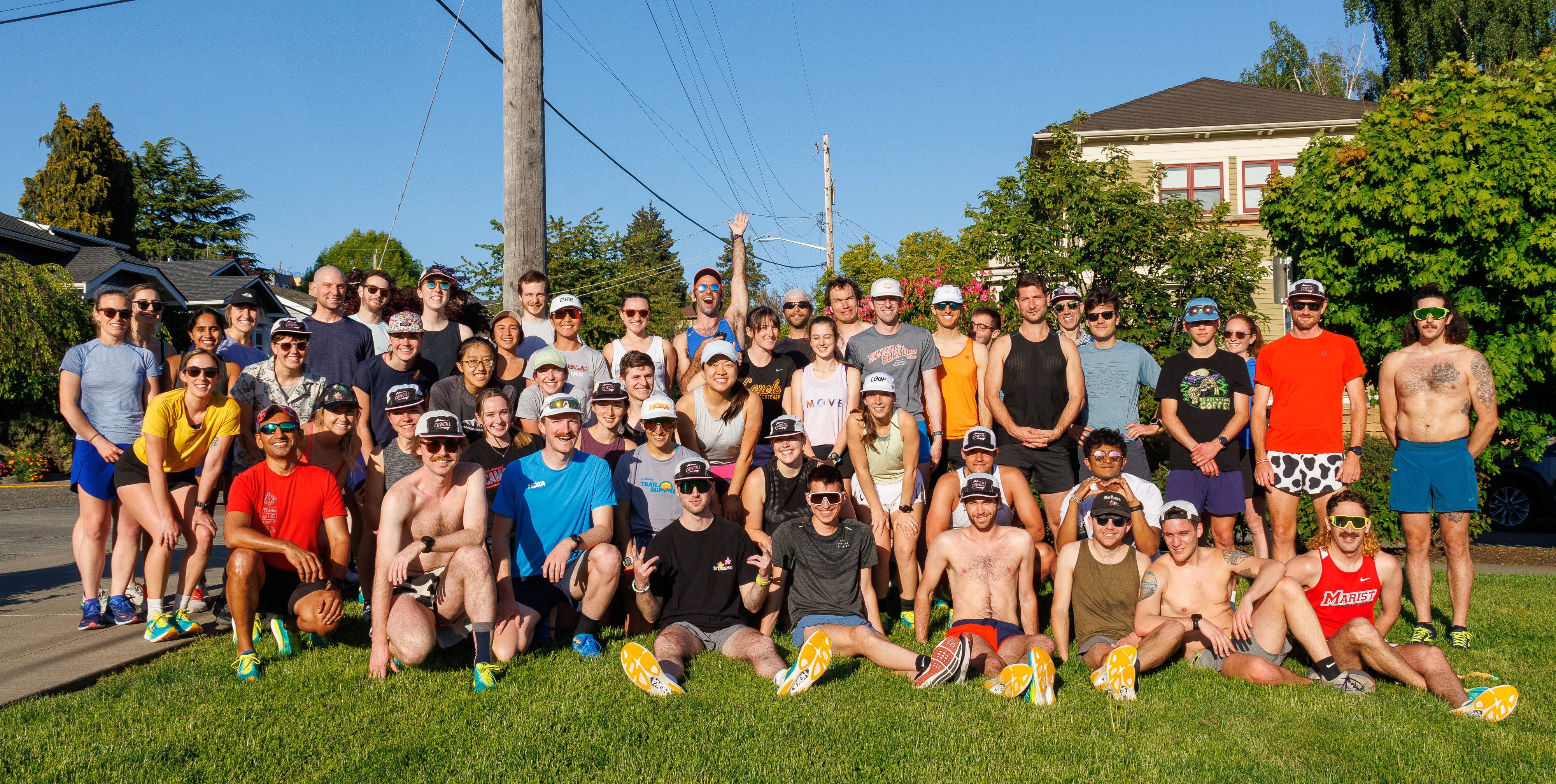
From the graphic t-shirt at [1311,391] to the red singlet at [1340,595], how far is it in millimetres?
1461

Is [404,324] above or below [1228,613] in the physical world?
above

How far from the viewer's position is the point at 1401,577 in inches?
223

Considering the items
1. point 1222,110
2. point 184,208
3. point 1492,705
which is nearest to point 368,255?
→ point 184,208

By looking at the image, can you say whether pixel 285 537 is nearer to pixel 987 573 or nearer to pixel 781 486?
pixel 781 486

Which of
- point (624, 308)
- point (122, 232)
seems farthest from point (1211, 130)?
point (122, 232)

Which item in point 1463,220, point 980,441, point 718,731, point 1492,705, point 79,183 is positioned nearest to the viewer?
point 718,731

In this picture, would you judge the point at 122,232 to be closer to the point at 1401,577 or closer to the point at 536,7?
the point at 536,7

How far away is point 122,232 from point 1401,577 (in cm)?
4518

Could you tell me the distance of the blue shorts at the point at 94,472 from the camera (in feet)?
20.8

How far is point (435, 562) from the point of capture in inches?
216

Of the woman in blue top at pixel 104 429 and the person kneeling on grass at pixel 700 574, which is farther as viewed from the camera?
the woman in blue top at pixel 104 429

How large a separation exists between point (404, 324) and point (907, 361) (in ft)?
12.3

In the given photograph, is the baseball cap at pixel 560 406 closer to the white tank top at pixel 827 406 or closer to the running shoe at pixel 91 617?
the white tank top at pixel 827 406

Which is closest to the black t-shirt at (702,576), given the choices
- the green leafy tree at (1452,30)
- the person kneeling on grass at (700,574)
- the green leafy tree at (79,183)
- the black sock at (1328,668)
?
the person kneeling on grass at (700,574)
